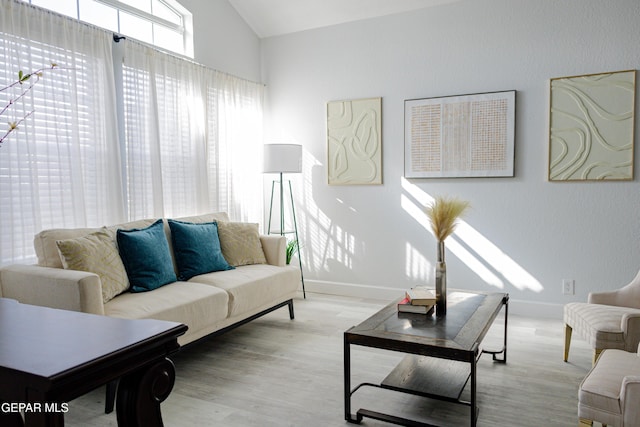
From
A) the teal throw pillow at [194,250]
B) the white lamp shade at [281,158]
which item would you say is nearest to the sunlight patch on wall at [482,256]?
the white lamp shade at [281,158]

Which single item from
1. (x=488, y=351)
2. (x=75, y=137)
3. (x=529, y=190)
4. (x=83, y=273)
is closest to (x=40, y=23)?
(x=75, y=137)

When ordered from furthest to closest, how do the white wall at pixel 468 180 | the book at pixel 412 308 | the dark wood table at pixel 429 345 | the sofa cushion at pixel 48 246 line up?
the white wall at pixel 468 180, the sofa cushion at pixel 48 246, the book at pixel 412 308, the dark wood table at pixel 429 345

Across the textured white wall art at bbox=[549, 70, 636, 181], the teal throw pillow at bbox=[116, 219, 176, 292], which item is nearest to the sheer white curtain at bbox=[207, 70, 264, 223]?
the teal throw pillow at bbox=[116, 219, 176, 292]

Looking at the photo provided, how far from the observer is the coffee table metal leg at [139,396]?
132 cm

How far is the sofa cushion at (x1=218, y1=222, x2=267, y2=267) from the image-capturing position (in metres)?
3.90

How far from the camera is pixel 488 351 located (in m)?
3.06

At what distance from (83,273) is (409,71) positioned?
11.1 feet

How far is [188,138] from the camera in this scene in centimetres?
421

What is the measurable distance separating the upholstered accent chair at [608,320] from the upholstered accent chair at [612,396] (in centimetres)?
56

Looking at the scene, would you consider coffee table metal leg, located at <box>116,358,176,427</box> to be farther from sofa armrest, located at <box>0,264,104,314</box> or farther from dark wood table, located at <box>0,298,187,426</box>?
sofa armrest, located at <box>0,264,104,314</box>

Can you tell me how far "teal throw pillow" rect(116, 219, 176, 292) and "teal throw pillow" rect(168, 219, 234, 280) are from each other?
0.84ft

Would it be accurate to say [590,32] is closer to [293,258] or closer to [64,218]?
[293,258]

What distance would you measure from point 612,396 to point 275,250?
2.81m

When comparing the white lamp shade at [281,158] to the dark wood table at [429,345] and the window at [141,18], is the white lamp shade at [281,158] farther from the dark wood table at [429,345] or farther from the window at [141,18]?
the dark wood table at [429,345]
